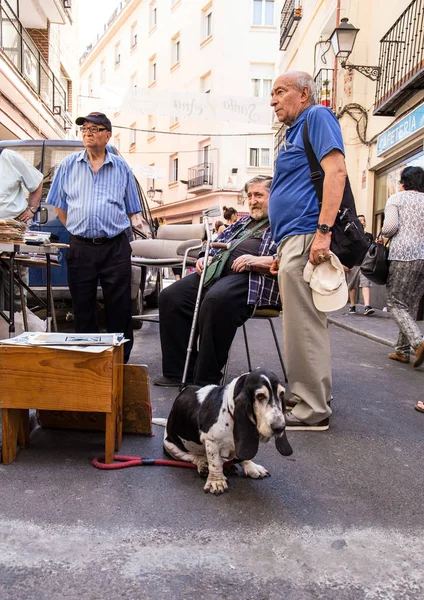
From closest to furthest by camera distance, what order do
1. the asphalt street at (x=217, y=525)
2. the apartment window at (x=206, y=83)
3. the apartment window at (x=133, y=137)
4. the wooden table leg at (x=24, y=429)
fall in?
the asphalt street at (x=217, y=525)
the wooden table leg at (x=24, y=429)
the apartment window at (x=206, y=83)
the apartment window at (x=133, y=137)

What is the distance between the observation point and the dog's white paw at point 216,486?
2475mm

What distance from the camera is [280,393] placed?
232 cm

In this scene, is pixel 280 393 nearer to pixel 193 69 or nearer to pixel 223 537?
pixel 223 537

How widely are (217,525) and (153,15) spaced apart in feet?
128

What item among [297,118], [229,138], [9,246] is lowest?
[9,246]

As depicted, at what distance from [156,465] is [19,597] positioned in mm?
1139

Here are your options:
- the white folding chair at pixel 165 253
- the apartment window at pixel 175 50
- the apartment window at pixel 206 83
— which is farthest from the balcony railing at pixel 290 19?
the white folding chair at pixel 165 253

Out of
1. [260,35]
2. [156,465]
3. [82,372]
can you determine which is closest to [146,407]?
[156,465]

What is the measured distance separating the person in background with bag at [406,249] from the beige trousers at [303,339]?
2.63 metres

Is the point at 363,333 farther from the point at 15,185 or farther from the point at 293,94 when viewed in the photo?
the point at 15,185

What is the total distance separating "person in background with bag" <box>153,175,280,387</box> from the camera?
3.70 metres

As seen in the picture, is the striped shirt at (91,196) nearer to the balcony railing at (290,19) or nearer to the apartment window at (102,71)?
the balcony railing at (290,19)

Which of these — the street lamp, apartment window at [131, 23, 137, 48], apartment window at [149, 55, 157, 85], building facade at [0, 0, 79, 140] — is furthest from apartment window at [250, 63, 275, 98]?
the street lamp

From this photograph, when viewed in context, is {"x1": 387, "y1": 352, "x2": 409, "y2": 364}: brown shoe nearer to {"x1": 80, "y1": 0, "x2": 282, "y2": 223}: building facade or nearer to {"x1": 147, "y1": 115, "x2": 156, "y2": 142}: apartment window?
{"x1": 80, "y1": 0, "x2": 282, "y2": 223}: building facade
